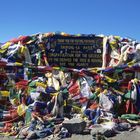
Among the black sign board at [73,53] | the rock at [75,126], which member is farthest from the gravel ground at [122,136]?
the black sign board at [73,53]

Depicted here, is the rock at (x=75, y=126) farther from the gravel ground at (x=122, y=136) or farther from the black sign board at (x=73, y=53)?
the black sign board at (x=73, y=53)

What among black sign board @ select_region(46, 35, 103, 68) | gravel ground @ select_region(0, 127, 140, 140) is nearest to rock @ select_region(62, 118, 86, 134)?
gravel ground @ select_region(0, 127, 140, 140)

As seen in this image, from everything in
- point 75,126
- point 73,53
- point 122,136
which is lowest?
point 122,136

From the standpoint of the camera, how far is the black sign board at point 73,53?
18.5 m

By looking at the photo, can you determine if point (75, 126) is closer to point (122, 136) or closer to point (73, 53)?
point (122, 136)

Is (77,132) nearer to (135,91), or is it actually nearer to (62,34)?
(135,91)

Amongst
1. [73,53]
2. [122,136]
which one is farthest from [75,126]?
[73,53]

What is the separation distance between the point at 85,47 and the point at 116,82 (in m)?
1.86

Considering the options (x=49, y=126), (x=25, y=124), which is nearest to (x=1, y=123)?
(x=25, y=124)

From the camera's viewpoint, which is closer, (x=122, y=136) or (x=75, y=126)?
(x=122, y=136)

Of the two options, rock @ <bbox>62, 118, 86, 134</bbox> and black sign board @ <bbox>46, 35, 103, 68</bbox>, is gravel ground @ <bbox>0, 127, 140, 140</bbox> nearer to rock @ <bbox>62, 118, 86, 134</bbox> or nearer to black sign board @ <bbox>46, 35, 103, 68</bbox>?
rock @ <bbox>62, 118, 86, 134</bbox>

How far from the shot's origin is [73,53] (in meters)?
18.5

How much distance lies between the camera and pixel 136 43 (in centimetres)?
1888

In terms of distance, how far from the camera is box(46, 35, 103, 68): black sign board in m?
18.5
